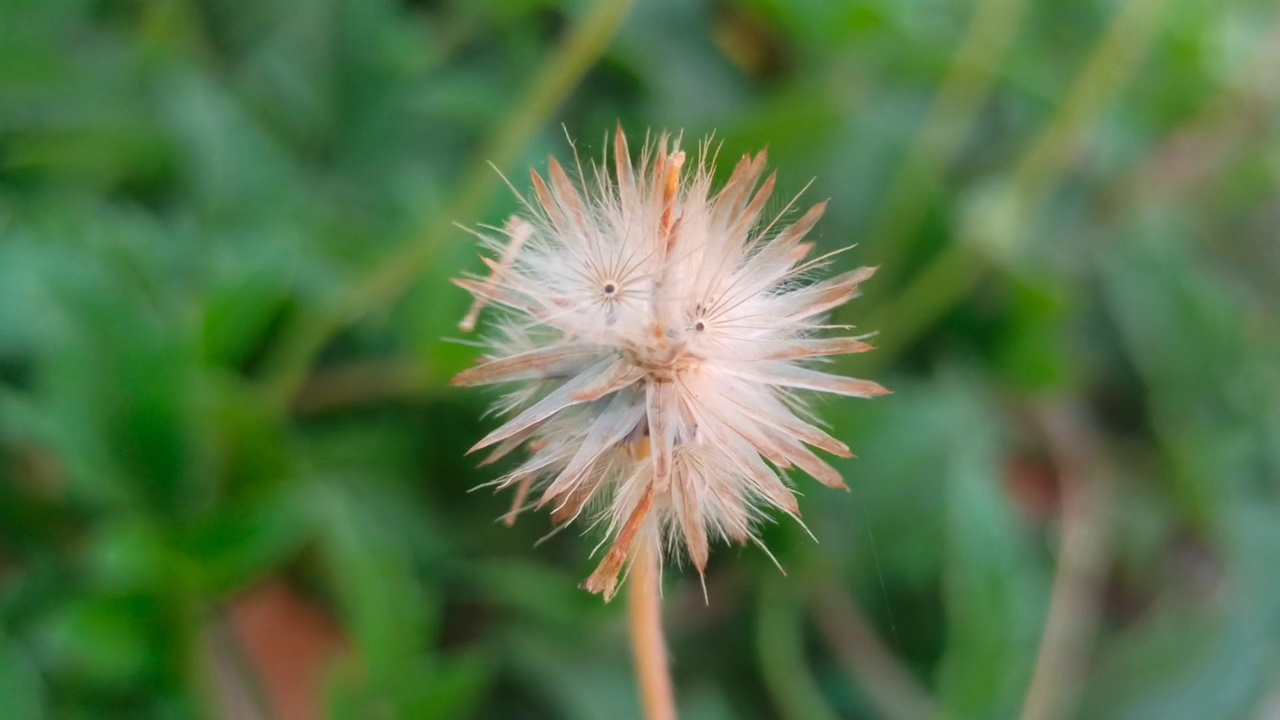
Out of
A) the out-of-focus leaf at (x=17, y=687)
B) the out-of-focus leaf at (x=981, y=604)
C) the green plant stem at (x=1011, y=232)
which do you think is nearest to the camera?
the out-of-focus leaf at (x=17, y=687)

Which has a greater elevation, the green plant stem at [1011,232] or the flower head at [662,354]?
the green plant stem at [1011,232]

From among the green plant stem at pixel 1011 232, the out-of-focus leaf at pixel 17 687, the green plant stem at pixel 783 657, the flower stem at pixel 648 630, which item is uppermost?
the green plant stem at pixel 1011 232

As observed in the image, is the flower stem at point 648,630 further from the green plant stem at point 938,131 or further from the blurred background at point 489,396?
the green plant stem at point 938,131

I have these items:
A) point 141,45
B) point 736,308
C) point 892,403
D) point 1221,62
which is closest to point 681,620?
point 892,403

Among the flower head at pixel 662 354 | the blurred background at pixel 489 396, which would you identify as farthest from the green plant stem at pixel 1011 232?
the flower head at pixel 662 354

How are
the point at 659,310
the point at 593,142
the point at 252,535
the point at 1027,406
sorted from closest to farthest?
the point at 659,310 < the point at 252,535 < the point at 593,142 < the point at 1027,406

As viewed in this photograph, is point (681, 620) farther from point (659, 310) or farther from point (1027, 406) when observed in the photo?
point (659, 310)

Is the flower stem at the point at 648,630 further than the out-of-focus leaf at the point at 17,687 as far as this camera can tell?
No

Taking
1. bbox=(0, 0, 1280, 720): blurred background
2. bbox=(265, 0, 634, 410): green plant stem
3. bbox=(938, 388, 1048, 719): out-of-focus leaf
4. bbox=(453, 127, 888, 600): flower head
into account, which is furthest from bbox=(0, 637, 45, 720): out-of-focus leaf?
bbox=(938, 388, 1048, 719): out-of-focus leaf

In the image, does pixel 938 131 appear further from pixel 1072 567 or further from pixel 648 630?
pixel 648 630
